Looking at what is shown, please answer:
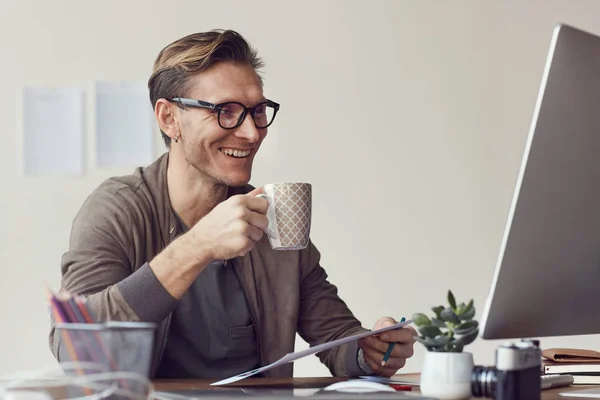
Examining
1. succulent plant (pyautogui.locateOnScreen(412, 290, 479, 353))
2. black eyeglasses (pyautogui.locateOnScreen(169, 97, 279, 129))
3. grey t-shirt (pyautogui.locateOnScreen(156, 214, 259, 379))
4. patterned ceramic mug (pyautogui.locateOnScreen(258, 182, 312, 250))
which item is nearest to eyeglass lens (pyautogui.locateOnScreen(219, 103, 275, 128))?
black eyeglasses (pyautogui.locateOnScreen(169, 97, 279, 129))

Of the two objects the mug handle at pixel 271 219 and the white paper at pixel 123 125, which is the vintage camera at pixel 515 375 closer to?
the mug handle at pixel 271 219

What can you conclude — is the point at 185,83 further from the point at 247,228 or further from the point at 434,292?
the point at 434,292

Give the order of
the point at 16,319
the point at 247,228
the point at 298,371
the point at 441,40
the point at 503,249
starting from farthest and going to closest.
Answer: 1. the point at 441,40
2. the point at 298,371
3. the point at 16,319
4. the point at 247,228
5. the point at 503,249

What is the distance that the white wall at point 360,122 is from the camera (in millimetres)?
2750

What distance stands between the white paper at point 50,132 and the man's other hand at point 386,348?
1504 millimetres

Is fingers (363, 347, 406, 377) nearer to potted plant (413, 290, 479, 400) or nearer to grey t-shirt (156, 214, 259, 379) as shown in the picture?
grey t-shirt (156, 214, 259, 379)

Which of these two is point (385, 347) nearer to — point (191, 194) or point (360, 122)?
point (191, 194)

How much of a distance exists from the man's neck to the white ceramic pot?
3.14 ft

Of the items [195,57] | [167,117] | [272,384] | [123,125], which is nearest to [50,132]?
[123,125]

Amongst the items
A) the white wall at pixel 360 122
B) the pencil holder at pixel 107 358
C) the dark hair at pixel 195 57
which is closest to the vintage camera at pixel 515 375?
the pencil holder at pixel 107 358

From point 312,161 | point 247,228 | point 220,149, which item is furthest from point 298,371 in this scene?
point 247,228

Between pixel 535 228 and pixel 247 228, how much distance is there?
54cm

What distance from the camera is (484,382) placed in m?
1.04

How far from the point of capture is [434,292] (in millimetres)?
3045
